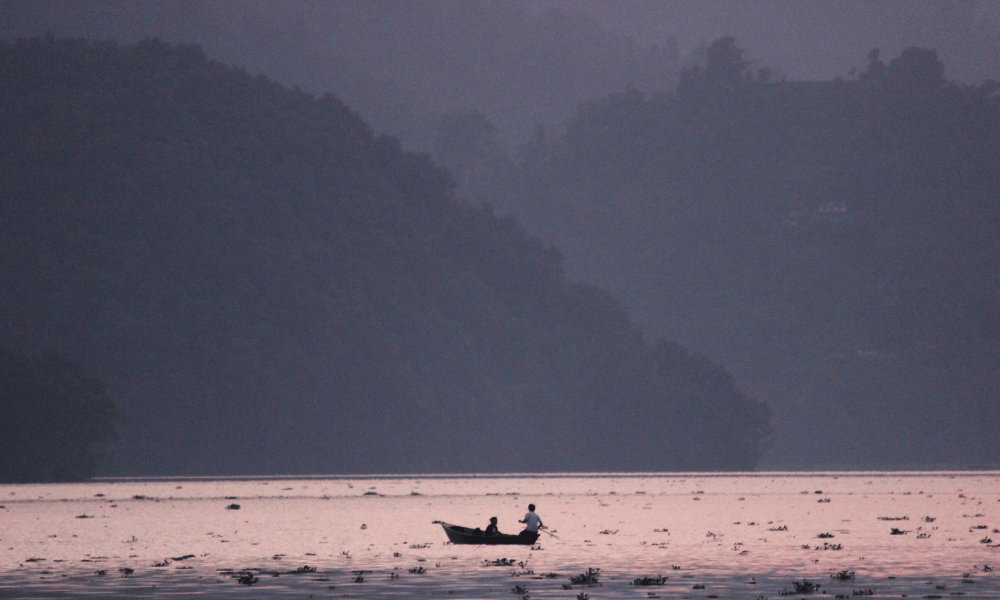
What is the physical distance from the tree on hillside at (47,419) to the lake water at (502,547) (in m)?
38.2

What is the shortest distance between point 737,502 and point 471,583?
5812 centimetres

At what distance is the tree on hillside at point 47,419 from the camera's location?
144375mm

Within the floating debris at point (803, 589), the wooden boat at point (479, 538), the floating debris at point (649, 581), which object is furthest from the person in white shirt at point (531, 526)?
the floating debris at point (803, 589)

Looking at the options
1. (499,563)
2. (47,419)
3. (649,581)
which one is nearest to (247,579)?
(499,563)

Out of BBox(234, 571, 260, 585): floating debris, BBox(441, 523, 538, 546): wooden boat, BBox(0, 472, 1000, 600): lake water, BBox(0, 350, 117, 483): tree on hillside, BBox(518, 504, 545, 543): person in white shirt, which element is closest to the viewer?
BBox(0, 472, 1000, 600): lake water

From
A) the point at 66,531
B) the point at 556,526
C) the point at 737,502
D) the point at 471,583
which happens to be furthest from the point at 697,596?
the point at 737,502

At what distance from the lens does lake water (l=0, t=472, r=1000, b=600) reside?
40.7 m

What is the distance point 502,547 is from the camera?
56.8 metres

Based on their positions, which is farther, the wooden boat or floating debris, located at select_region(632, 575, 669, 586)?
the wooden boat

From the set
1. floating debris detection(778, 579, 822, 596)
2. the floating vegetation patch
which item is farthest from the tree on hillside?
floating debris detection(778, 579, 822, 596)

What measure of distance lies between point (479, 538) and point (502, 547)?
13.0ft

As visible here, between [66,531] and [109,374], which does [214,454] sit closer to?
[109,374]

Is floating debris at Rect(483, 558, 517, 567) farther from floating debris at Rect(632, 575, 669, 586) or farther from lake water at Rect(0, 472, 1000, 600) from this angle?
floating debris at Rect(632, 575, 669, 586)

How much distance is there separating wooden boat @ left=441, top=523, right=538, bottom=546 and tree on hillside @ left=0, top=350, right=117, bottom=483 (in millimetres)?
98488
